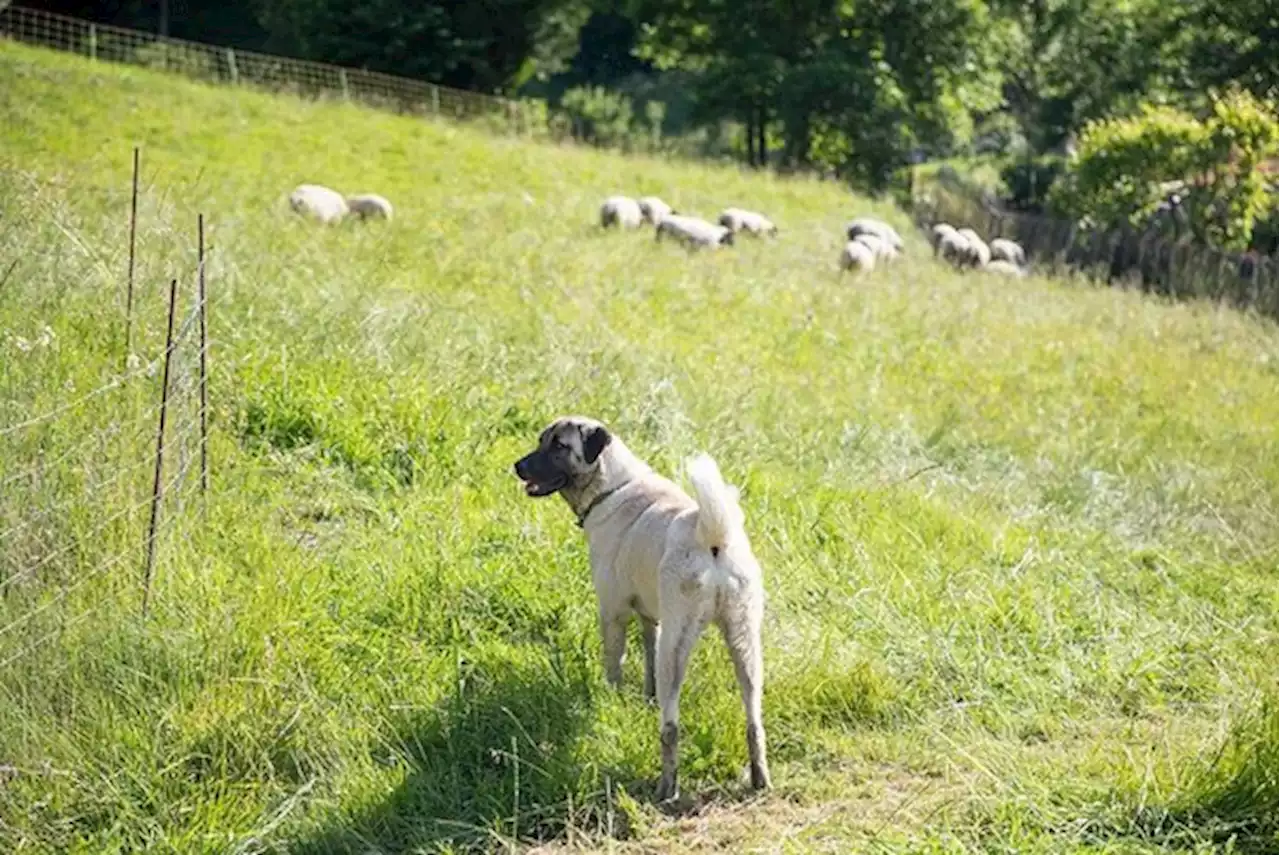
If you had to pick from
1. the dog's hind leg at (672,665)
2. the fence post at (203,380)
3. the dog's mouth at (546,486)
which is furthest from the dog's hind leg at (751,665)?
the fence post at (203,380)

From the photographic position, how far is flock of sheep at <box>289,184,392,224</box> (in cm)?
1673

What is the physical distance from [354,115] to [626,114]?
26.3 meters

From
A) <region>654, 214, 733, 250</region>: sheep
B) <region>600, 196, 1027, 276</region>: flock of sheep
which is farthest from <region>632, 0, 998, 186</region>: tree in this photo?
<region>654, 214, 733, 250</region>: sheep

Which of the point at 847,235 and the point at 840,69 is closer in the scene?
the point at 847,235

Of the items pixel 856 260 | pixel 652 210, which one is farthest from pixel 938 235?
pixel 652 210

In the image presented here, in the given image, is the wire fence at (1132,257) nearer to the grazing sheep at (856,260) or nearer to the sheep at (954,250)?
the sheep at (954,250)

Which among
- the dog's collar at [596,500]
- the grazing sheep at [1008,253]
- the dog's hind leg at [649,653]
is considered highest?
the dog's collar at [596,500]

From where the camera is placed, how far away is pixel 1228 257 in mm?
26750

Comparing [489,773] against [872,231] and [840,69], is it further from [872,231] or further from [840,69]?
[840,69]

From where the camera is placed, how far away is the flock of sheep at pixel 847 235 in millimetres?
20016

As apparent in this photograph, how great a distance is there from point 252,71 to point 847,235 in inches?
538

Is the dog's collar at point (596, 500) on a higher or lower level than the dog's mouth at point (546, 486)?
lower

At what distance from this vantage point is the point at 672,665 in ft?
18.5

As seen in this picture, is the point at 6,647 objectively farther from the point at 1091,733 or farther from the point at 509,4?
the point at 509,4
